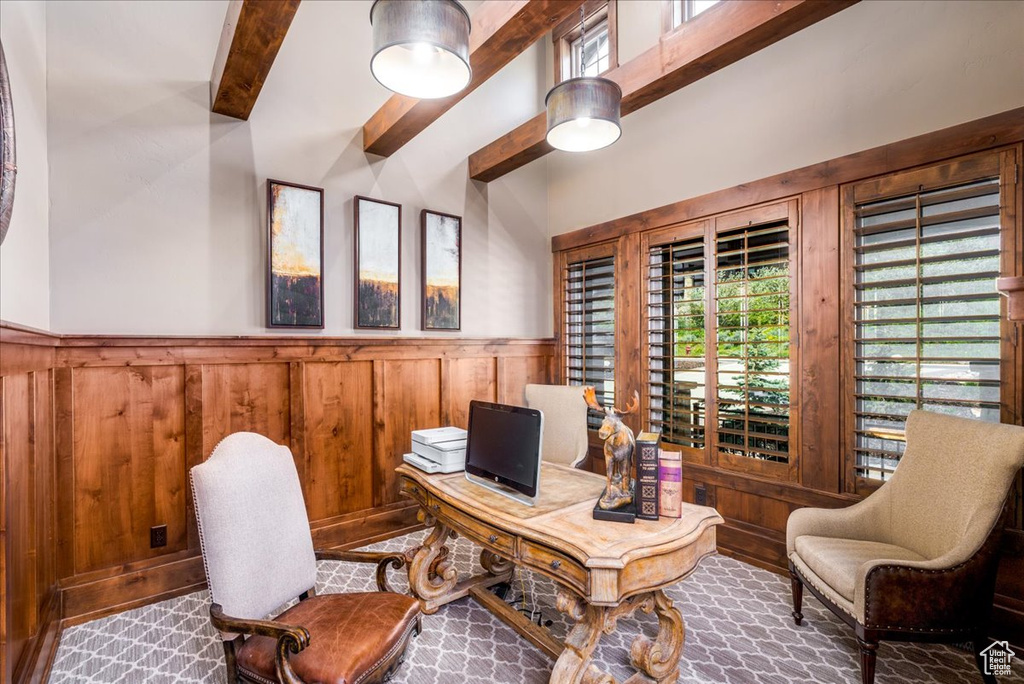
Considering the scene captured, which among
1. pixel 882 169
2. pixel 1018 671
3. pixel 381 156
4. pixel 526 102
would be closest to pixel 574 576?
pixel 1018 671

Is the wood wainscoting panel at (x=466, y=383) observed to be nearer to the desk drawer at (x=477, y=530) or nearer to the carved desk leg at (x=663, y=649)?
the desk drawer at (x=477, y=530)

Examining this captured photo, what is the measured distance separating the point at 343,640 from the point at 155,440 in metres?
2.03

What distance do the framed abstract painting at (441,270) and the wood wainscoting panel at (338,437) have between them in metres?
0.72

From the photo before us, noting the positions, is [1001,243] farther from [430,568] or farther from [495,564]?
[430,568]

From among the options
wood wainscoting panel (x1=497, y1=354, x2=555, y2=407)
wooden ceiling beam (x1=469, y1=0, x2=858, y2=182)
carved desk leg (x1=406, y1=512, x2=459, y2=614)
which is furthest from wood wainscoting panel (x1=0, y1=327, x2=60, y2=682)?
wooden ceiling beam (x1=469, y1=0, x2=858, y2=182)

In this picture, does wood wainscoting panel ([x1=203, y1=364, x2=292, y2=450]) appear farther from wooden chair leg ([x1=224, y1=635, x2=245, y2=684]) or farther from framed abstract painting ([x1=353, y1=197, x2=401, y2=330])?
wooden chair leg ([x1=224, y1=635, x2=245, y2=684])

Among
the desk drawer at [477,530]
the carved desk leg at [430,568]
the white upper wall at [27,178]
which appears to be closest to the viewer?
the white upper wall at [27,178]

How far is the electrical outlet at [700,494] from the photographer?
3594 mm

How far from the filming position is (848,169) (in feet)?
9.41

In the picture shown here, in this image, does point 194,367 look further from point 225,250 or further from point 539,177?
point 539,177

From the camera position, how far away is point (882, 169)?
2.73 m

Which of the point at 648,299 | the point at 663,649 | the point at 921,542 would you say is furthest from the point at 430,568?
the point at 648,299

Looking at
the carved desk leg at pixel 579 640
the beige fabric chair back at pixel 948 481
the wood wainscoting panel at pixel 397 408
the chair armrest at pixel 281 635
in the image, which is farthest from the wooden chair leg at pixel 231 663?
the beige fabric chair back at pixel 948 481

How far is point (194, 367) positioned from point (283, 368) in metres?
0.52
